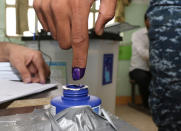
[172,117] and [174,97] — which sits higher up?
[174,97]

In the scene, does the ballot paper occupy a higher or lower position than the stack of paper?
lower

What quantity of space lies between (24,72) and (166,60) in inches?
26.7

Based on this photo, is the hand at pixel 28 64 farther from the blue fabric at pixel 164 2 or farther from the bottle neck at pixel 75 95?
the blue fabric at pixel 164 2

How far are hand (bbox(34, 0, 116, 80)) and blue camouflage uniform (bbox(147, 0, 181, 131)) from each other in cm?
71

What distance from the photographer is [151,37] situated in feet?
3.79

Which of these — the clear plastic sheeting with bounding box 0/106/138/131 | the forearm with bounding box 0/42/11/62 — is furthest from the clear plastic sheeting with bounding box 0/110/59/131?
the forearm with bounding box 0/42/11/62

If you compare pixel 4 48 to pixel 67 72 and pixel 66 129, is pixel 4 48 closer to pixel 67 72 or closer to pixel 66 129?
pixel 67 72

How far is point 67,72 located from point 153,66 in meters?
0.44

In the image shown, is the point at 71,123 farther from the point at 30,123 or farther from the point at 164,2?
the point at 164,2

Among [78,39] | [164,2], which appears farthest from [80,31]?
[164,2]

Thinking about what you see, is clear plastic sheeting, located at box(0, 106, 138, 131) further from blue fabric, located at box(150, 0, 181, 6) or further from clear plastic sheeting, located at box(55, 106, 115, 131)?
blue fabric, located at box(150, 0, 181, 6)

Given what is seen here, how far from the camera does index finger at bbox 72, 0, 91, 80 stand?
38 cm

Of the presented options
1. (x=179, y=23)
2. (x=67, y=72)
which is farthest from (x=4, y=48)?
(x=179, y=23)

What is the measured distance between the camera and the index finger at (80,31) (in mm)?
381
